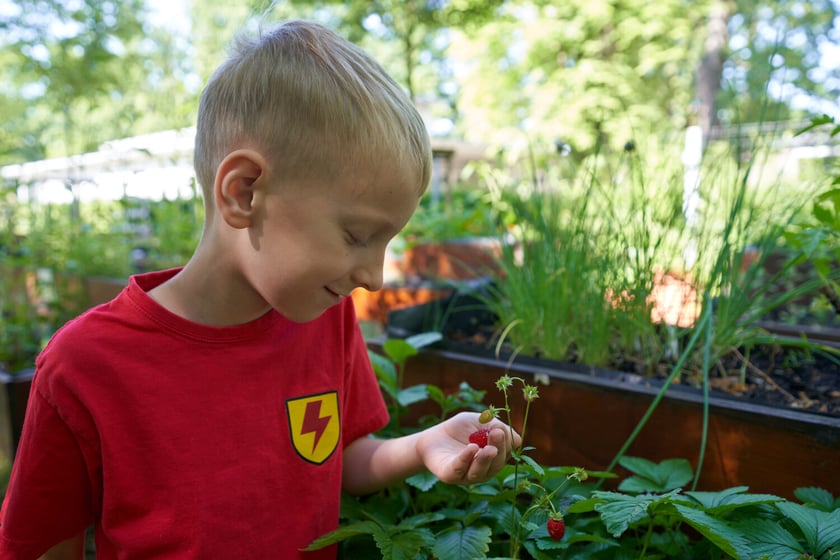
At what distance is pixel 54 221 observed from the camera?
13.7ft

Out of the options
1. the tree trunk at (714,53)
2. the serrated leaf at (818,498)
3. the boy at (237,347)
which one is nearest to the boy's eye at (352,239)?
the boy at (237,347)

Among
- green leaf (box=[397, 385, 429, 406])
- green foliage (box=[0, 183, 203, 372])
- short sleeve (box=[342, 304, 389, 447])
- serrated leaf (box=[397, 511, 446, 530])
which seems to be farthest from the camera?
green foliage (box=[0, 183, 203, 372])

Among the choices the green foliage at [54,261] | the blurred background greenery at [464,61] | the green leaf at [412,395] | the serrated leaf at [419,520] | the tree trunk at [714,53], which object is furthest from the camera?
the tree trunk at [714,53]

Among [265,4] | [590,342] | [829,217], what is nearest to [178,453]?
[265,4]

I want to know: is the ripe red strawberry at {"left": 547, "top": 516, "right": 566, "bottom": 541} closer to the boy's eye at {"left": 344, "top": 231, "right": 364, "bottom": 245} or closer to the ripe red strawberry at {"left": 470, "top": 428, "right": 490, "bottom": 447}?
the ripe red strawberry at {"left": 470, "top": 428, "right": 490, "bottom": 447}

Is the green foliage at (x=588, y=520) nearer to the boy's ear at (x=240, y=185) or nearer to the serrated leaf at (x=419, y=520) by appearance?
the serrated leaf at (x=419, y=520)

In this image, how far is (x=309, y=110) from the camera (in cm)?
84

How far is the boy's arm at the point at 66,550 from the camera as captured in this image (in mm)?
917

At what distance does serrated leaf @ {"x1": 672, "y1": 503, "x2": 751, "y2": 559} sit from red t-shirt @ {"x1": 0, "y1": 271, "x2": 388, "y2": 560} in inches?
22.0

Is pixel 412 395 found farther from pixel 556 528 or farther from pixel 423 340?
pixel 556 528

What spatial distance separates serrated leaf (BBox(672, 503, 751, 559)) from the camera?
28.0 inches

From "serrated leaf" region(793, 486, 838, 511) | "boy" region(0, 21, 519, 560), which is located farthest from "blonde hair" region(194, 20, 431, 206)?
"serrated leaf" region(793, 486, 838, 511)

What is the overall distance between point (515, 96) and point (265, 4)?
11.5 metres

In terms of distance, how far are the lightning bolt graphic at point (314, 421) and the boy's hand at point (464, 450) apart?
190 millimetres
